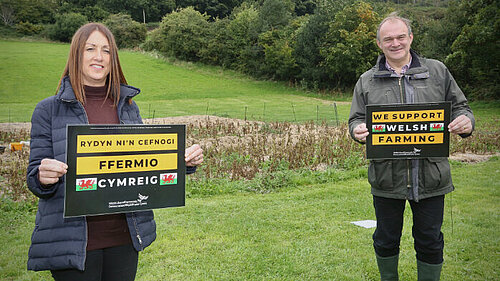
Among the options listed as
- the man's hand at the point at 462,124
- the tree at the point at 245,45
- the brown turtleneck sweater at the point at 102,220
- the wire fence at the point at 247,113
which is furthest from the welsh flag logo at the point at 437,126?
the tree at the point at 245,45

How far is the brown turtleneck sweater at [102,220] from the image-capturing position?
214 centimetres

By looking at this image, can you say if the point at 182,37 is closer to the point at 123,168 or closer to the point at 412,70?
the point at 412,70

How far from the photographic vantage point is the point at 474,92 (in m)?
28.9

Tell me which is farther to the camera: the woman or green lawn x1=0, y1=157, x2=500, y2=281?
green lawn x1=0, y1=157, x2=500, y2=281

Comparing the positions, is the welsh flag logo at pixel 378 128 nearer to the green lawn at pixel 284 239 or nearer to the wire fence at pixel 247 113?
the green lawn at pixel 284 239

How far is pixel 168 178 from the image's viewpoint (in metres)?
2.45

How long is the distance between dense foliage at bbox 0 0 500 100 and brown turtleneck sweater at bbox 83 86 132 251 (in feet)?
83.7

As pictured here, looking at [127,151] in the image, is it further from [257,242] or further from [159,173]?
[257,242]

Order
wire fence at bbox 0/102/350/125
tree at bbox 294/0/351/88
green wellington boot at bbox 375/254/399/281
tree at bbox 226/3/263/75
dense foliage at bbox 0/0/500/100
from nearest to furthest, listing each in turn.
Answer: green wellington boot at bbox 375/254/399/281
wire fence at bbox 0/102/350/125
dense foliage at bbox 0/0/500/100
tree at bbox 294/0/351/88
tree at bbox 226/3/263/75

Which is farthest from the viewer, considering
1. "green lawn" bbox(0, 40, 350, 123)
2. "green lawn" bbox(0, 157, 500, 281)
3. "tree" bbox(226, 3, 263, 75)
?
"tree" bbox(226, 3, 263, 75)

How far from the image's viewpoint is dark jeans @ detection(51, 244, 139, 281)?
2100 mm

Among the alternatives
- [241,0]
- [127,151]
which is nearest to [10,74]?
[127,151]

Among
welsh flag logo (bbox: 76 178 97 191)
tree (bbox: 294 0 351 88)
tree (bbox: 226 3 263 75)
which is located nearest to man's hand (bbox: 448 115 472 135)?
welsh flag logo (bbox: 76 178 97 191)

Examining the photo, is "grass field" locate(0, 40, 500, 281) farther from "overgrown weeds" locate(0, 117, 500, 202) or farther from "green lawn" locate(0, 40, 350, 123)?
"green lawn" locate(0, 40, 350, 123)
